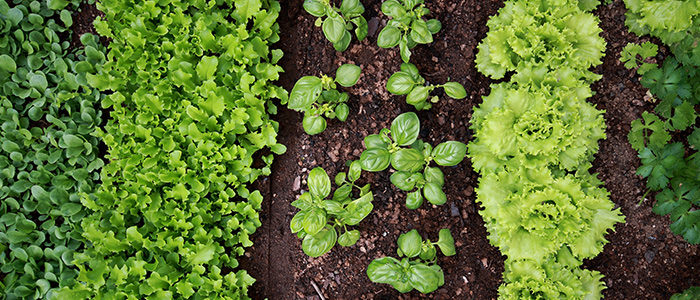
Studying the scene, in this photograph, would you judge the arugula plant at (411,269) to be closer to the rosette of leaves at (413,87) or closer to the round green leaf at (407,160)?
the round green leaf at (407,160)

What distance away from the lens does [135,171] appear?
9.05 ft

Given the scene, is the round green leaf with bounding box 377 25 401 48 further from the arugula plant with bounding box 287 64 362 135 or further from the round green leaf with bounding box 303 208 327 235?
the round green leaf with bounding box 303 208 327 235

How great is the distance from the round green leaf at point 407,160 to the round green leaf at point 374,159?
5 centimetres

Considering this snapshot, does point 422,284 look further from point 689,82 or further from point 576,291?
point 689,82

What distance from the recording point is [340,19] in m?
2.76

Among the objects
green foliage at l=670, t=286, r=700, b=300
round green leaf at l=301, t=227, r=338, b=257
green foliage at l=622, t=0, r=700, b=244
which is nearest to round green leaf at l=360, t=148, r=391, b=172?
round green leaf at l=301, t=227, r=338, b=257

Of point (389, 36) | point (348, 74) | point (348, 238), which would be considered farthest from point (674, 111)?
point (348, 238)

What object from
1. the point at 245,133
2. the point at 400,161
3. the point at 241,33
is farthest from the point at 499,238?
the point at 241,33

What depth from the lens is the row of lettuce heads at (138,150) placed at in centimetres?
269

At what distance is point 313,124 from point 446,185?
89cm

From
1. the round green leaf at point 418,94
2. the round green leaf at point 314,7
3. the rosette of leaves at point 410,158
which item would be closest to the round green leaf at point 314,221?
the rosette of leaves at point 410,158

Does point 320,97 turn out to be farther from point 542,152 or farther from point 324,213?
point 542,152

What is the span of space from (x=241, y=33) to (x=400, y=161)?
1.13m

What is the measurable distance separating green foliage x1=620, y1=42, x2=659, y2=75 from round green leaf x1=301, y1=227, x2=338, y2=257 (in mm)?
2058
